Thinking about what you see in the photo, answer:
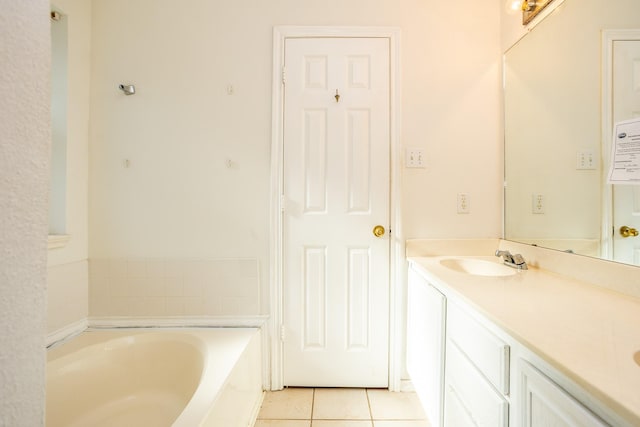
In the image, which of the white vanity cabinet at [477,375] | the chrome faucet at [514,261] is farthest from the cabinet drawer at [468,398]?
the chrome faucet at [514,261]

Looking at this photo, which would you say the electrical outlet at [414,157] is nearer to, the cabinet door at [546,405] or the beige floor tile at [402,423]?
the cabinet door at [546,405]

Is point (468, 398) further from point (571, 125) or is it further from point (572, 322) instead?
point (571, 125)

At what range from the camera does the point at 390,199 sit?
5.51ft

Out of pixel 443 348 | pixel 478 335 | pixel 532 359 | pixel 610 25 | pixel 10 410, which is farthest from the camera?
pixel 443 348

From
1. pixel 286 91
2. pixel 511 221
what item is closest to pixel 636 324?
pixel 511 221

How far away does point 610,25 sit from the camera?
3.49ft

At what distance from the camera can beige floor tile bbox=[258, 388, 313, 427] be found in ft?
4.87

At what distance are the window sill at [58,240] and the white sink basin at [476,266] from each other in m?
2.13

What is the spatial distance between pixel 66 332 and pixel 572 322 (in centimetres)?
235

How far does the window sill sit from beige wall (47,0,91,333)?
0.03 m

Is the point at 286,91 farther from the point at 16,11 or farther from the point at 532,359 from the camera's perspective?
the point at 532,359

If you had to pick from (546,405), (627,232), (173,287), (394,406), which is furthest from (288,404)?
(627,232)

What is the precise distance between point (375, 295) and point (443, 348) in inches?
21.3

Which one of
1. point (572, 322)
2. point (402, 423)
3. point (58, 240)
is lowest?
point (402, 423)
